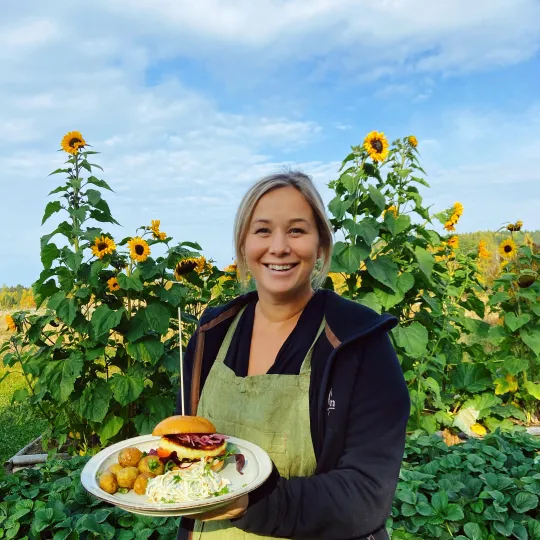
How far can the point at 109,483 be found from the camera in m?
1.59

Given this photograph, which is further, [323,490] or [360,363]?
[360,363]

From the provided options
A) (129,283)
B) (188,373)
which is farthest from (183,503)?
(129,283)

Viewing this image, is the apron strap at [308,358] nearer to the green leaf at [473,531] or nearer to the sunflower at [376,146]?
the green leaf at [473,531]

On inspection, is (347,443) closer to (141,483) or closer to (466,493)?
(141,483)

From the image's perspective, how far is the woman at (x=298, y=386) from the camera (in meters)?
1.54

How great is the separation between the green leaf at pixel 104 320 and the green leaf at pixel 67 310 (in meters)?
0.15

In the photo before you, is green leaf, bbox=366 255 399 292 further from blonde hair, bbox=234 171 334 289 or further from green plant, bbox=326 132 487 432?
blonde hair, bbox=234 171 334 289

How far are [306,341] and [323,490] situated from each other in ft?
1.41

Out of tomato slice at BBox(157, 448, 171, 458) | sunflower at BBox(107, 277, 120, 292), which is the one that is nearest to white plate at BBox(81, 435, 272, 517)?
tomato slice at BBox(157, 448, 171, 458)

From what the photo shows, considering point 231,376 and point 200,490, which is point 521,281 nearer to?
point 231,376

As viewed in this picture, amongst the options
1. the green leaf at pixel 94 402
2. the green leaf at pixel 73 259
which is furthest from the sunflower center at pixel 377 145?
the green leaf at pixel 94 402

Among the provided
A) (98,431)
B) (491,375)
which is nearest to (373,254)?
(491,375)

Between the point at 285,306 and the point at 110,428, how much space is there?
3178 millimetres

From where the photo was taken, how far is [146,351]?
4457mm
